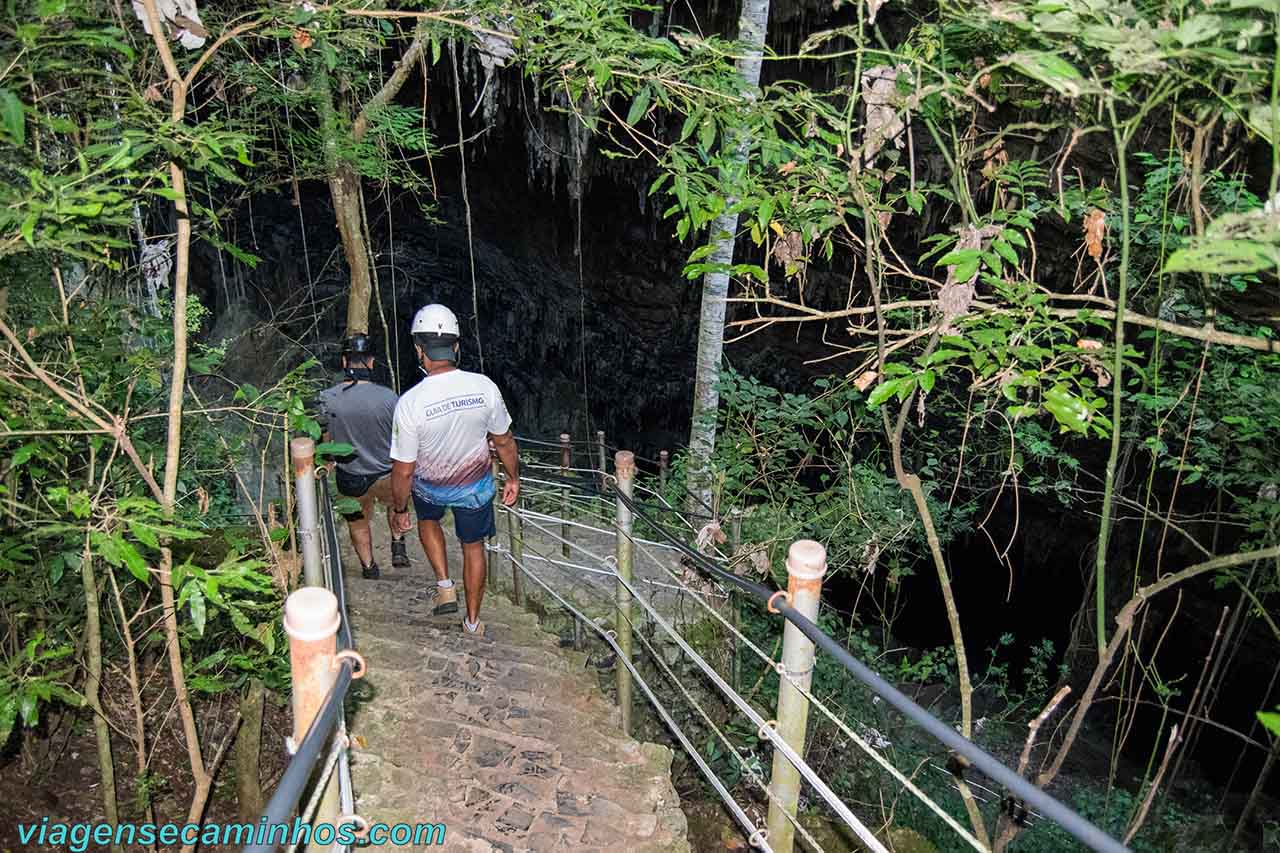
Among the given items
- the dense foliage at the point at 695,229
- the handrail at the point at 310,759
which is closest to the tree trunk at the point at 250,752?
the dense foliage at the point at 695,229

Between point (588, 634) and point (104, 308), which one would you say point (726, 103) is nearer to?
point (104, 308)

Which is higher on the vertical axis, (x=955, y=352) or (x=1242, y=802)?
(x=955, y=352)

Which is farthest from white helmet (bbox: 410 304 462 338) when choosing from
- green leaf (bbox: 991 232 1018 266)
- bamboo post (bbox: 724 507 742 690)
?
green leaf (bbox: 991 232 1018 266)

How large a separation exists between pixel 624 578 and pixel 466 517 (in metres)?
0.97

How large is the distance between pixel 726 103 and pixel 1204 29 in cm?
151

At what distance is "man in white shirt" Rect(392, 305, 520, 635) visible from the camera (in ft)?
12.1

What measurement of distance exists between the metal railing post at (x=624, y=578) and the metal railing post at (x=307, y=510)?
120 centimetres

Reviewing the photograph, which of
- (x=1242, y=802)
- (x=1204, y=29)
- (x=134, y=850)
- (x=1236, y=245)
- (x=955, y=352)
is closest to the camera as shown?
(x=1236, y=245)

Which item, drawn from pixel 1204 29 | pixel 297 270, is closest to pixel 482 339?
pixel 297 270

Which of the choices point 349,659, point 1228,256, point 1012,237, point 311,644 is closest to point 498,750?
point 349,659

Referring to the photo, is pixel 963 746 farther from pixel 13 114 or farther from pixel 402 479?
pixel 402 479

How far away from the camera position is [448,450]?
149 inches

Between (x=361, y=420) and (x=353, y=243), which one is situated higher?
(x=353, y=243)

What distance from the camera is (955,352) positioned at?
7.00 feet
